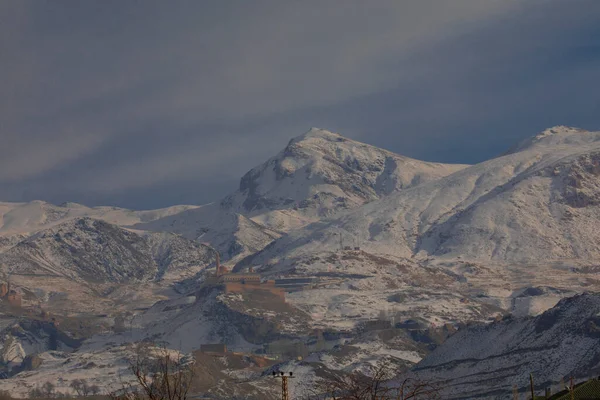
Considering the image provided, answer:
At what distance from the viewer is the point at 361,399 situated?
63.5 metres

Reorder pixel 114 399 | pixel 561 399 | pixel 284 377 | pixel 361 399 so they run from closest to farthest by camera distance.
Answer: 1. pixel 284 377
2. pixel 361 399
3. pixel 114 399
4. pixel 561 399

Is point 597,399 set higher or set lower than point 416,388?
lower

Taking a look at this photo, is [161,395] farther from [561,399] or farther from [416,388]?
[561,399]

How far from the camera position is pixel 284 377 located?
58156 millimetres

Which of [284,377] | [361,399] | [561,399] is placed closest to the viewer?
[284,377]

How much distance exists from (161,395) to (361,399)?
34.4 feet

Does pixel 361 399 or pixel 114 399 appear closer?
pixel 361 399

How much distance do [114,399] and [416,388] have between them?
776 inches

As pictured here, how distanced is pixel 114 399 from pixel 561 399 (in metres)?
28.1

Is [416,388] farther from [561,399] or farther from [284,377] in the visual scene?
[561,399]

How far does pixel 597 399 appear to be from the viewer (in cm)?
8169

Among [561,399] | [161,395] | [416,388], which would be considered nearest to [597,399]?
[561,399]

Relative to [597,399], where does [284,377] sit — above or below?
above

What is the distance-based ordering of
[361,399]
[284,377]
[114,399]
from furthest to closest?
[114,399] < [361,399] < [284,377]
